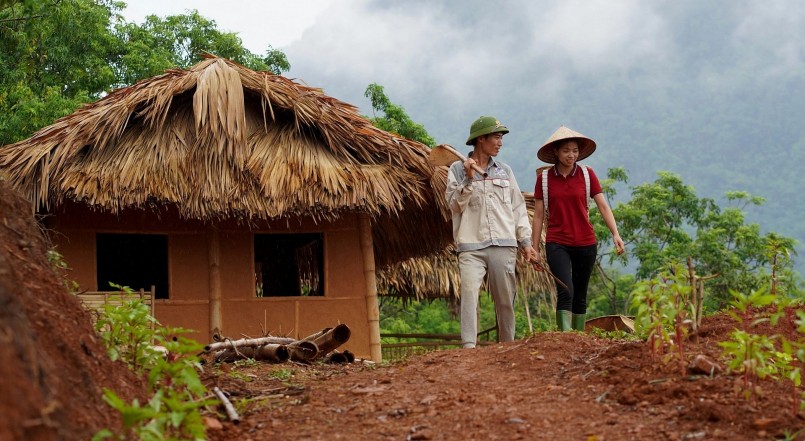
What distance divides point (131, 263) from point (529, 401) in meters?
8.24

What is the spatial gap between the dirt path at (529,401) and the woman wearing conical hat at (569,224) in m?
1.23

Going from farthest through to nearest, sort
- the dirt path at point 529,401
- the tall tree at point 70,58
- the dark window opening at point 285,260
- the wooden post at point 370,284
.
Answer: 1. the tall tree at point 70,58
2. the dark window opening at point 285,260
3. the wooden post at point 370,284
4. the dirt path at point 529,401

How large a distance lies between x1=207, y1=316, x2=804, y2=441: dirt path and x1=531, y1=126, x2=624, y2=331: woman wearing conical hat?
4.04 ft

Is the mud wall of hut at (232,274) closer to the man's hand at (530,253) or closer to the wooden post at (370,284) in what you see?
the wooden post at (370,284)

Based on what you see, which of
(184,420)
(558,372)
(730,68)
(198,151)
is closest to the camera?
(184,420)

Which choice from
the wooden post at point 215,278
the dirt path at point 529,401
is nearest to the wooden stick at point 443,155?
the dirt path at point 529,401

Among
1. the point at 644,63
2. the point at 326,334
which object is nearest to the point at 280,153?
the point at 326,334

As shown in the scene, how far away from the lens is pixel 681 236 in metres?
23.4

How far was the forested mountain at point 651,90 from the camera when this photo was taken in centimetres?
12550

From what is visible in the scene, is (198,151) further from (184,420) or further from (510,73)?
(510,73)

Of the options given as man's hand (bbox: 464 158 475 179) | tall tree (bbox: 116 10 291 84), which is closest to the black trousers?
man's hand (bbox: 464 158 475 179)

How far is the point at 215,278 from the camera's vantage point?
9875mm

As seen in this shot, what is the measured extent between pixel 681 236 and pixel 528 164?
110136 millimetres

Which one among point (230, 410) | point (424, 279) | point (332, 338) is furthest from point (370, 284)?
point (230, 410)
